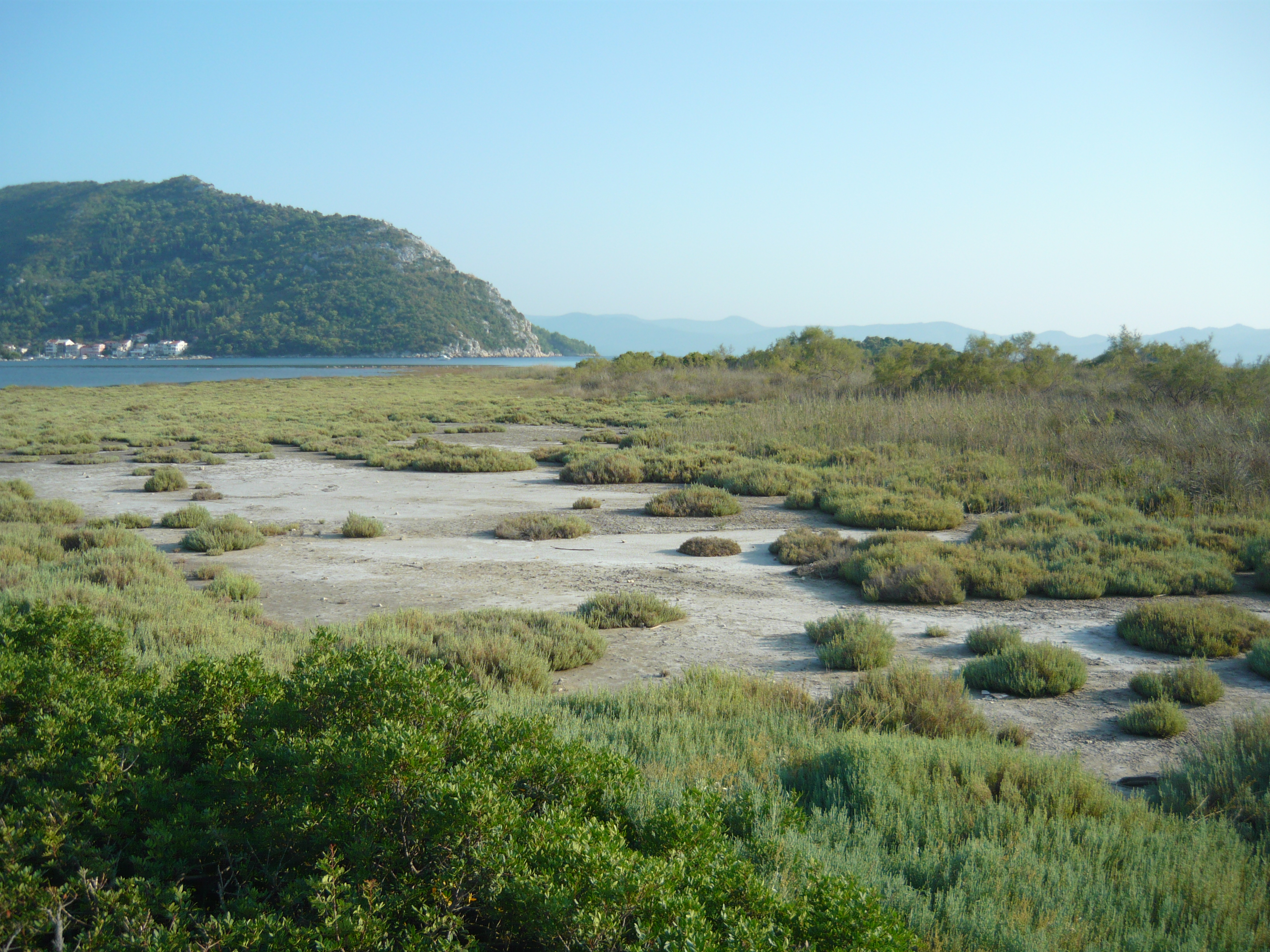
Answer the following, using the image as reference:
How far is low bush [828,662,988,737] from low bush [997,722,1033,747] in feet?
0.33

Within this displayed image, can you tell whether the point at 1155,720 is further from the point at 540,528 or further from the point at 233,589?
the point at 540,528

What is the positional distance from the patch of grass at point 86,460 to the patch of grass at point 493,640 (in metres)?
17.9

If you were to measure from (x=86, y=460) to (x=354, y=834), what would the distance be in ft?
75.8

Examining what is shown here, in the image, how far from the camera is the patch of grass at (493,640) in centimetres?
574

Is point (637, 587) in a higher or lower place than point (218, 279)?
lower

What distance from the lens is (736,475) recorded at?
53.3 ft

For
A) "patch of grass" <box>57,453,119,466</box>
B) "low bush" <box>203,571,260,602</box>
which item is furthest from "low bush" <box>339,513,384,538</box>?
"patch of grass" <box>57,453,119,466</box>

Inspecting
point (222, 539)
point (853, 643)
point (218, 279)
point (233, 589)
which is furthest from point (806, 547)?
point (218, 279)

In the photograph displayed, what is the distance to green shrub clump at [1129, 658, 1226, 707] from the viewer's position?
5.35 metres

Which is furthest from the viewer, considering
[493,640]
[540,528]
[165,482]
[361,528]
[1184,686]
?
[165,482]

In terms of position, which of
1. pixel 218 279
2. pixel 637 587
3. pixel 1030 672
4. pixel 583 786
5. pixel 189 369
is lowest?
pixel 637 587

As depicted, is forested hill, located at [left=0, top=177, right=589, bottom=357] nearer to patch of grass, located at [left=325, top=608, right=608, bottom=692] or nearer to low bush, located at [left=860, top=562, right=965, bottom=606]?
patch of grass, located at [left=325, top=608, right=608, bottom=692]

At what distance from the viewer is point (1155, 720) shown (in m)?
4.85

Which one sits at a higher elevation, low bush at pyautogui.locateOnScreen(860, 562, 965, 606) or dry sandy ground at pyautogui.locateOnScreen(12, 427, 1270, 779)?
low bush at pyautogui.locateOnScreen(860, 562, 965, 606)
